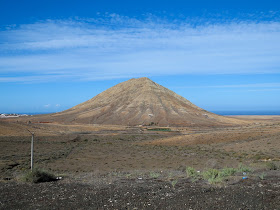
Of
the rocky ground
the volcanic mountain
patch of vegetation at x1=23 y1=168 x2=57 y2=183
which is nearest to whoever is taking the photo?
the rocky ground

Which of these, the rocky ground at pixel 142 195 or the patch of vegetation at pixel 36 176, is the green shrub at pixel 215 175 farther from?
the patch of vegetation at pixel 36 176

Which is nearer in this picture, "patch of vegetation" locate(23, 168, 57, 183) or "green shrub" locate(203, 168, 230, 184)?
"green shrub" locate(203, 168, 230, 184)

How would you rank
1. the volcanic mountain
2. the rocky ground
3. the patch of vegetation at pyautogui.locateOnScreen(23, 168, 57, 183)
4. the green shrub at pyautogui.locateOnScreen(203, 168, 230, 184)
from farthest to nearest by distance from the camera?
the volcanic mountain → the patch of vegetation at pyautogui.locateOnScreen(23, 168, 57, 183) → the green shrub at pyautogui.locateOnScreen(203, 168, 230, 184) → the rocky ground

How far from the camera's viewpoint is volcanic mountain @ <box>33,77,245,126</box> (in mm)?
87125

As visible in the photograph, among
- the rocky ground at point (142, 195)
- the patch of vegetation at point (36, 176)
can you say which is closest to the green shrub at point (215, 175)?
the rocky ground at point (142, 195)

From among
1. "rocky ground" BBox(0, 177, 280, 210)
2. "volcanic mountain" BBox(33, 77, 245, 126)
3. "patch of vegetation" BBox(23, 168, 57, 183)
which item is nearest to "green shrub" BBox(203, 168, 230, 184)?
"rocky ground" BBox(0, 177, 280, 210)

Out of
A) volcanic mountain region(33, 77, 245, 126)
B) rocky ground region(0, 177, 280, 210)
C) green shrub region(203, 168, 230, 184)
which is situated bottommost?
rocky ground region(0, 177, 280, 210)

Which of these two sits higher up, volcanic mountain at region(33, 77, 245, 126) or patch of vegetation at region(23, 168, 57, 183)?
volcanic mountain at region(33, 77, 245, 126)

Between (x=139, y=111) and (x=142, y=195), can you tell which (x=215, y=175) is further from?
(x=139, y=111)

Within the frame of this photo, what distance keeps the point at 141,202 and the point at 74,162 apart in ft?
45.0

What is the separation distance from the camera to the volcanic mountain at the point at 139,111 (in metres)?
87.1

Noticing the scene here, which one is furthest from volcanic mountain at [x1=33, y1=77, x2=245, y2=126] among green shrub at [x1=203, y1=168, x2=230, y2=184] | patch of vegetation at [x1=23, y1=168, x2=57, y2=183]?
patch of vegetation at [x1=23, y1=168, x2=57, y2=183]

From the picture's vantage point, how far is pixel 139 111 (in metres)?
→ 94.8

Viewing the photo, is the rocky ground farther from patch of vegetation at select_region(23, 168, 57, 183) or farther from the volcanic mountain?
the volcanic mountain
